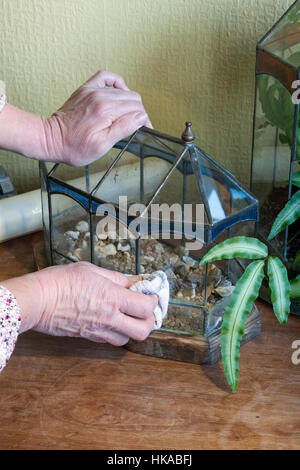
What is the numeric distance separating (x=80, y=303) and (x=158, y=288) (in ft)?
0.40

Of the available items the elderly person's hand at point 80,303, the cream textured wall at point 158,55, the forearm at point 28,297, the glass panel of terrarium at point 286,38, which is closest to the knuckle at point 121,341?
the elderly person's hand at point 80,303

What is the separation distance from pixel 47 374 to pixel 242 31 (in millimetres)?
826

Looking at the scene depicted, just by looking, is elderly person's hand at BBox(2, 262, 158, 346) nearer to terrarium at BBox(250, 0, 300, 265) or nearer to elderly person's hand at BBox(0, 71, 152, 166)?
elderly person's hand at BBox(0, 71, 152, 166)

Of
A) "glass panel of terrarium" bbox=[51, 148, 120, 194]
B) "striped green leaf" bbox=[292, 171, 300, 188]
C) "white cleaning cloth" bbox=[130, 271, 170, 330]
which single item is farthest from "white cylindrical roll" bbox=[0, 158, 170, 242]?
"striped green leaf" bbox=[292, 171, 300, 188]

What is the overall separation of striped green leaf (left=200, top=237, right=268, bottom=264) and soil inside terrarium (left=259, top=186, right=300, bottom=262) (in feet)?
0.73

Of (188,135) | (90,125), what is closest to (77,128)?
(90,125)

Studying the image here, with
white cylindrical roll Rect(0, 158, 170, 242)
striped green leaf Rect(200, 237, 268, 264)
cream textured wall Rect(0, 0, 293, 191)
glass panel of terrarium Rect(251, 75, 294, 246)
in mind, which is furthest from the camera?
cream textured wall Rect(0, 0, 293, 191)

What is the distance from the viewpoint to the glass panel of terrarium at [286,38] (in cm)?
106

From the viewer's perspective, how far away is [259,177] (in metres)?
1.24

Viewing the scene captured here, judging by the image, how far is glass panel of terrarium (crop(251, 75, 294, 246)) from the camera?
3.61 feet

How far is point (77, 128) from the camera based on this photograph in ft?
3.29

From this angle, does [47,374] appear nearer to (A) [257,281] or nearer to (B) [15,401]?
(B) [15,401]

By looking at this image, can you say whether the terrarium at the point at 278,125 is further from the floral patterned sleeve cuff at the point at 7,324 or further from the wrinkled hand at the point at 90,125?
the floral patterned sleeve cuff at the point at 7,324
